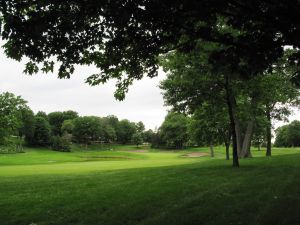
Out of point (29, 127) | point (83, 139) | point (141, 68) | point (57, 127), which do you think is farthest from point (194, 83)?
point (57, 127)

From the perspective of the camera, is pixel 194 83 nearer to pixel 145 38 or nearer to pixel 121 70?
pixel 121 70

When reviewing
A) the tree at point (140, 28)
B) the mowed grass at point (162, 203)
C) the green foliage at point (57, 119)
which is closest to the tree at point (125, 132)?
the green foliage at point (57, 119)

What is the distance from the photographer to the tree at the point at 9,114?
3497cm

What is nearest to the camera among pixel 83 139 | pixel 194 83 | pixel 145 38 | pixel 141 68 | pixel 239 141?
pixel 145 38

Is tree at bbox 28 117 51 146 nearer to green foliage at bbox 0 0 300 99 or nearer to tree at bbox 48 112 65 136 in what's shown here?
tree at bbox 48 112 65 136

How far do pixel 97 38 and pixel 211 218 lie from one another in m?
5.42

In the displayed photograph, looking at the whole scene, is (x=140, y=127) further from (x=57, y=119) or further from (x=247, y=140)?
(x=247, y=140)

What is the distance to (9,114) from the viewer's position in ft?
117

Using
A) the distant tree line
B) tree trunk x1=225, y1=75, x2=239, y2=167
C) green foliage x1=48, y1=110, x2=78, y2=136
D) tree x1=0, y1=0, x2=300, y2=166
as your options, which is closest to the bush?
the distant tree line

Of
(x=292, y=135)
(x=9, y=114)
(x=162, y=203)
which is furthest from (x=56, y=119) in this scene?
(x=162, y=203)

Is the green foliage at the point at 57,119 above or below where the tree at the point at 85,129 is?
above

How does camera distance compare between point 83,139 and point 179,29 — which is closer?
point 179,29

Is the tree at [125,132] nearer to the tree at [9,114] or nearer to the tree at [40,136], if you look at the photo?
the tree at [40,136]

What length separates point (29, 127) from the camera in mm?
115812
